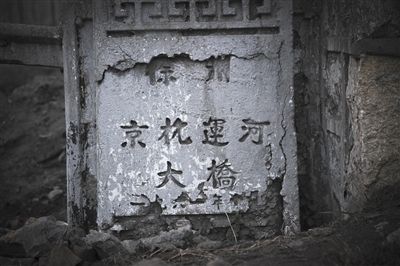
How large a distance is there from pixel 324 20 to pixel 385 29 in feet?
2.37

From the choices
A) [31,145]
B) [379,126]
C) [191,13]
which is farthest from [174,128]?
[31,145]

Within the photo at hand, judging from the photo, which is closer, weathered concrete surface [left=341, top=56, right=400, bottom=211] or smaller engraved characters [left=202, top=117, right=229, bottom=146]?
weathered concrete surface [left=341, top=56, right=400, bottom=211]

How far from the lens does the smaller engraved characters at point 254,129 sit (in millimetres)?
3803

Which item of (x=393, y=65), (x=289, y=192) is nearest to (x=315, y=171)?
(x=289, y=192)

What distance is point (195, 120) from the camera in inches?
150

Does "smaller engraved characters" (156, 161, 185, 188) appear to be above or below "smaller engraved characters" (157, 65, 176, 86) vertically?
below

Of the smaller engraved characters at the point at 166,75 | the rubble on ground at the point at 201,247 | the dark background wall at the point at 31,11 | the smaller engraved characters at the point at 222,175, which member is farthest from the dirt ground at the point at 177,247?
the dark background wall at the point at 31,11

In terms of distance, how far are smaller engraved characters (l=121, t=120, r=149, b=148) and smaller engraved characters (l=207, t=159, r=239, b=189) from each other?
0.45 meters

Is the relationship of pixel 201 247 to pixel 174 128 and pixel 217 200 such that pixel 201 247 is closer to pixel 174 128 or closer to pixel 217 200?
pixel 217 200

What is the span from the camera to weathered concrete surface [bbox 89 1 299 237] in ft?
12.4

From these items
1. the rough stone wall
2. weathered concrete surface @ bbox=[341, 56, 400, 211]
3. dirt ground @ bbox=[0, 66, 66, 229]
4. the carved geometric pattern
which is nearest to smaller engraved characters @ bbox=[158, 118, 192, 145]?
the carved geometric pattern

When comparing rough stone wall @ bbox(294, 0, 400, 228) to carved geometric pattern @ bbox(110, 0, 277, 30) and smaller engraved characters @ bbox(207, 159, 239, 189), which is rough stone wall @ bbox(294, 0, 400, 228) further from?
smaller engraved characters @ bbox(207, 159, 239, 189)

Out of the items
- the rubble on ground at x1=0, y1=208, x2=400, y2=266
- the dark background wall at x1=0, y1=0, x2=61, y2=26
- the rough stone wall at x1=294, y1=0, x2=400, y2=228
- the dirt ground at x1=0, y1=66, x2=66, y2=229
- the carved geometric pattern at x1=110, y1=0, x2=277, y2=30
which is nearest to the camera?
the rubble on ground at x1=0, y1=208, x2=400, y2=266

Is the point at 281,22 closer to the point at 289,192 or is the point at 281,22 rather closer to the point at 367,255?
the point at 289,192
